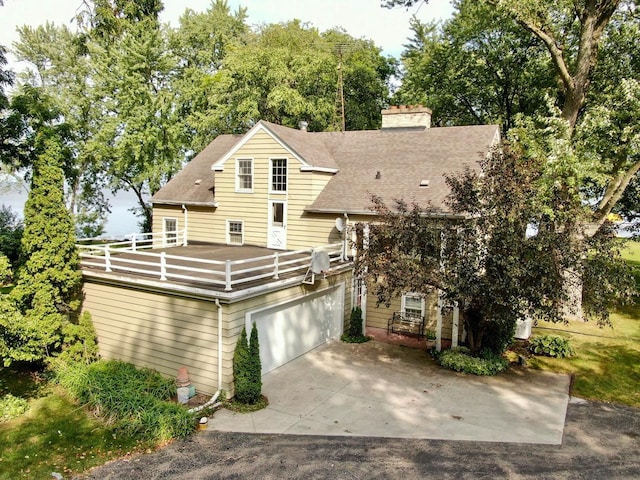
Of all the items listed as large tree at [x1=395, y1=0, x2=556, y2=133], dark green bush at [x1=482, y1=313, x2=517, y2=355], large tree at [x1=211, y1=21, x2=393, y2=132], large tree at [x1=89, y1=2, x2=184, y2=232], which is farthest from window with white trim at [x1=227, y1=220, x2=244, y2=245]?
large tree at [x1=395, y1=0, x2=556, y2=133]

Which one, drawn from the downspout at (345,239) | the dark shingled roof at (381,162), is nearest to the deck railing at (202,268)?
the downspout at (345,239)

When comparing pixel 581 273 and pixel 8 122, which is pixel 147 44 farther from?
pixel 581 273

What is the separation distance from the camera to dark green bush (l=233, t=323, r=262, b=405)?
10023mm

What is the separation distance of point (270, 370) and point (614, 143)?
1513cm

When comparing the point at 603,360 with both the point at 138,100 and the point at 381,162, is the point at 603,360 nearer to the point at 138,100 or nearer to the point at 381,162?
the point at 381,162

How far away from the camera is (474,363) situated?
40.5ft

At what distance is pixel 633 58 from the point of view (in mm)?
18188

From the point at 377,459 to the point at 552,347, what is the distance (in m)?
8.41

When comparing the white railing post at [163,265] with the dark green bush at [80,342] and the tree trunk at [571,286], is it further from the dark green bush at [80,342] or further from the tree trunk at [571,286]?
the tree trunk at [571,286]

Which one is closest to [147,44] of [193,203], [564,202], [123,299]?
[193,203]

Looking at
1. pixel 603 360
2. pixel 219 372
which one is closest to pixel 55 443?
pixel 219 372

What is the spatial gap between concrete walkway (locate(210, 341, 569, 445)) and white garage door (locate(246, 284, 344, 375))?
0.40 m

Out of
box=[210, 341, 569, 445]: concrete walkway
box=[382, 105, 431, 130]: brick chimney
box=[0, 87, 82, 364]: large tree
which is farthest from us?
box=[382, 105, 431, 130]: brick chimney

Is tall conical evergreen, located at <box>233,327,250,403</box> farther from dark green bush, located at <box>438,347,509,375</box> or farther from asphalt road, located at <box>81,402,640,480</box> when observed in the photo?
dark green bush, located at <box>438,347,509,375</box>
